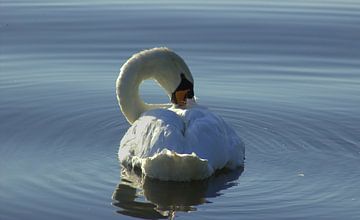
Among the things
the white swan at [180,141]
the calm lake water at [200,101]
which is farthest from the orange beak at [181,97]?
the calm lake water at [200,101]

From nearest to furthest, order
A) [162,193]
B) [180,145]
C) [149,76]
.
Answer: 1. [162,193]
2. [180,145]
3. [149,76]

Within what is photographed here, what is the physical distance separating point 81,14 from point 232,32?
3191mm

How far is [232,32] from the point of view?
19.7 metres

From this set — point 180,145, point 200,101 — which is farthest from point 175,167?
point 200,101

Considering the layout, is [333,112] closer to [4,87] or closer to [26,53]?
[4,87]

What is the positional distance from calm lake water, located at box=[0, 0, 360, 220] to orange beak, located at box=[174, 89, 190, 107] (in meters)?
0.84

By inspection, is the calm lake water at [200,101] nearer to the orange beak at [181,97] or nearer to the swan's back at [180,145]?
the swan's back at [180,145]

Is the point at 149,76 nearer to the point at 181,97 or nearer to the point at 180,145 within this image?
the point at 181,97

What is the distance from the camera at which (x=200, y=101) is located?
15125 millimetres

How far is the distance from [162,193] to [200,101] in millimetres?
4192

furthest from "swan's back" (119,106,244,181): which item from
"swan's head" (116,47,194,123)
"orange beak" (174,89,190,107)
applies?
"swan's head" (116,47,194,123)

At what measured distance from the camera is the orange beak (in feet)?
43.2

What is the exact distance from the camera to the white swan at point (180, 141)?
11109 millimetres

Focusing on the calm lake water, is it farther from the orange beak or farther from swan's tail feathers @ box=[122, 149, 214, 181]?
the orange beak
